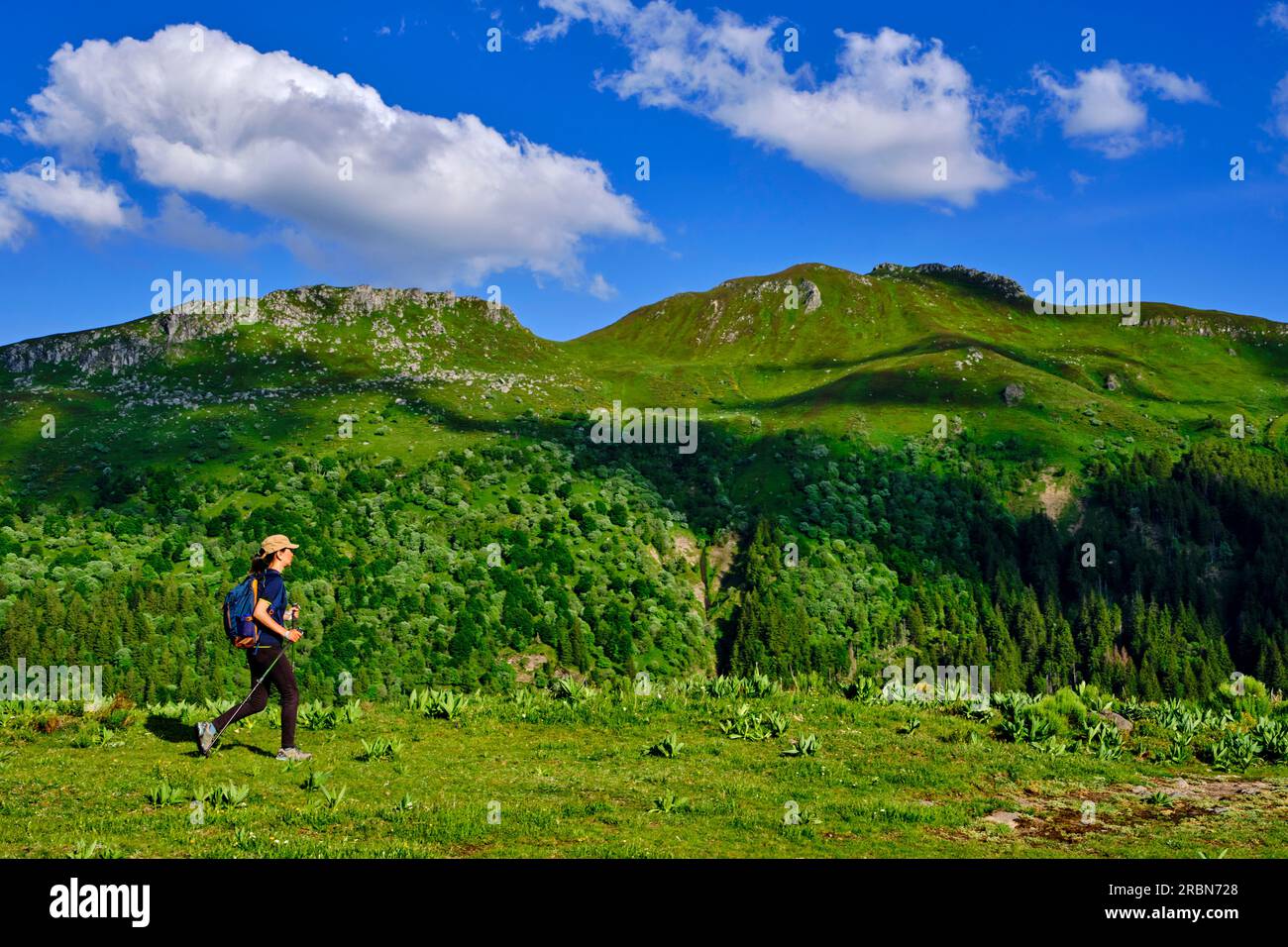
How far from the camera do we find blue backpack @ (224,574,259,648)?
16.2m

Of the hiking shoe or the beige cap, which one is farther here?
the hiking shoe

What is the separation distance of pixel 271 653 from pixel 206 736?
7.00 ft

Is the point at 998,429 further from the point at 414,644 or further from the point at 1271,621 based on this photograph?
the point at 414,644

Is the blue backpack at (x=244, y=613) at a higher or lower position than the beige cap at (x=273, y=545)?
lower

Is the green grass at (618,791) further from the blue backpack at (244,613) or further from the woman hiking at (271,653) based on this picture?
the blue backpack at (244,613)

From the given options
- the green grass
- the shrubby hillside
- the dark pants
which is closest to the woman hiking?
the dark pants

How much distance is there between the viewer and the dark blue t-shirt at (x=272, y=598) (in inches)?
643

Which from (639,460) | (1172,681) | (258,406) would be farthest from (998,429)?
(258,406)

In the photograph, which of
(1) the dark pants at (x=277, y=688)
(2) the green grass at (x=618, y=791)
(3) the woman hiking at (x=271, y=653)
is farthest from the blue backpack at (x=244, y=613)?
(2) the green grass at (x=618, y=791)

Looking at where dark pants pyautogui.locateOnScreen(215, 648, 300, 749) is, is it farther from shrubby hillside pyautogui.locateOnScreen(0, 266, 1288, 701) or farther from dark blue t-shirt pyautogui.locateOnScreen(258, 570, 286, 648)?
shrubby hillside pyautogui.locateOnScreen(0, 266, 1288, 701)

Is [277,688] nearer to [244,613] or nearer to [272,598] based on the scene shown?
[244,613]

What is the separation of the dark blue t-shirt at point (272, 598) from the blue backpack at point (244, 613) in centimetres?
12

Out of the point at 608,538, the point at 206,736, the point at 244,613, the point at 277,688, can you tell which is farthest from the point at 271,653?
the point at 608,538
